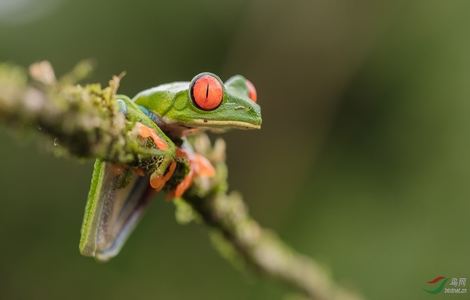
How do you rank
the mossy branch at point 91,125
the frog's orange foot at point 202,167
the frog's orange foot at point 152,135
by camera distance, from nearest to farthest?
the mossy branch at point 91,125
the frog's orange foot at point 152,135
the frog's orange foot at point 202,167

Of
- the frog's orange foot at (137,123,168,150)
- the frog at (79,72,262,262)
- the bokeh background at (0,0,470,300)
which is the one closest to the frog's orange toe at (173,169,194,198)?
the frog at (79,72,262,262)

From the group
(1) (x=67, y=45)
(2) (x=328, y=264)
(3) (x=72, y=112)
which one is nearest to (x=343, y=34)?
(2) (x=328, y=264)

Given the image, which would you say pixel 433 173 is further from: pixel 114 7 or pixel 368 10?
pixel 114 7

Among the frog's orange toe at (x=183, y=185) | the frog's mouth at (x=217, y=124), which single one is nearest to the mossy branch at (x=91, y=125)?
the frog's orange toe at (x=183, y=185)

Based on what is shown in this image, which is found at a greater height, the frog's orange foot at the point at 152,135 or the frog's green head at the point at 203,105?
the frog's green head at the point at 203,105

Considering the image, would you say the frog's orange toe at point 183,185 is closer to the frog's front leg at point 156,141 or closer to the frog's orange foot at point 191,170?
the frog's orange foot at point 191,170

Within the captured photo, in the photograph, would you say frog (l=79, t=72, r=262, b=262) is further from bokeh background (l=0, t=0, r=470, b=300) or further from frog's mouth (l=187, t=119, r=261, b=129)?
bokeh background (l=0, t=0, r=470, b=300)
